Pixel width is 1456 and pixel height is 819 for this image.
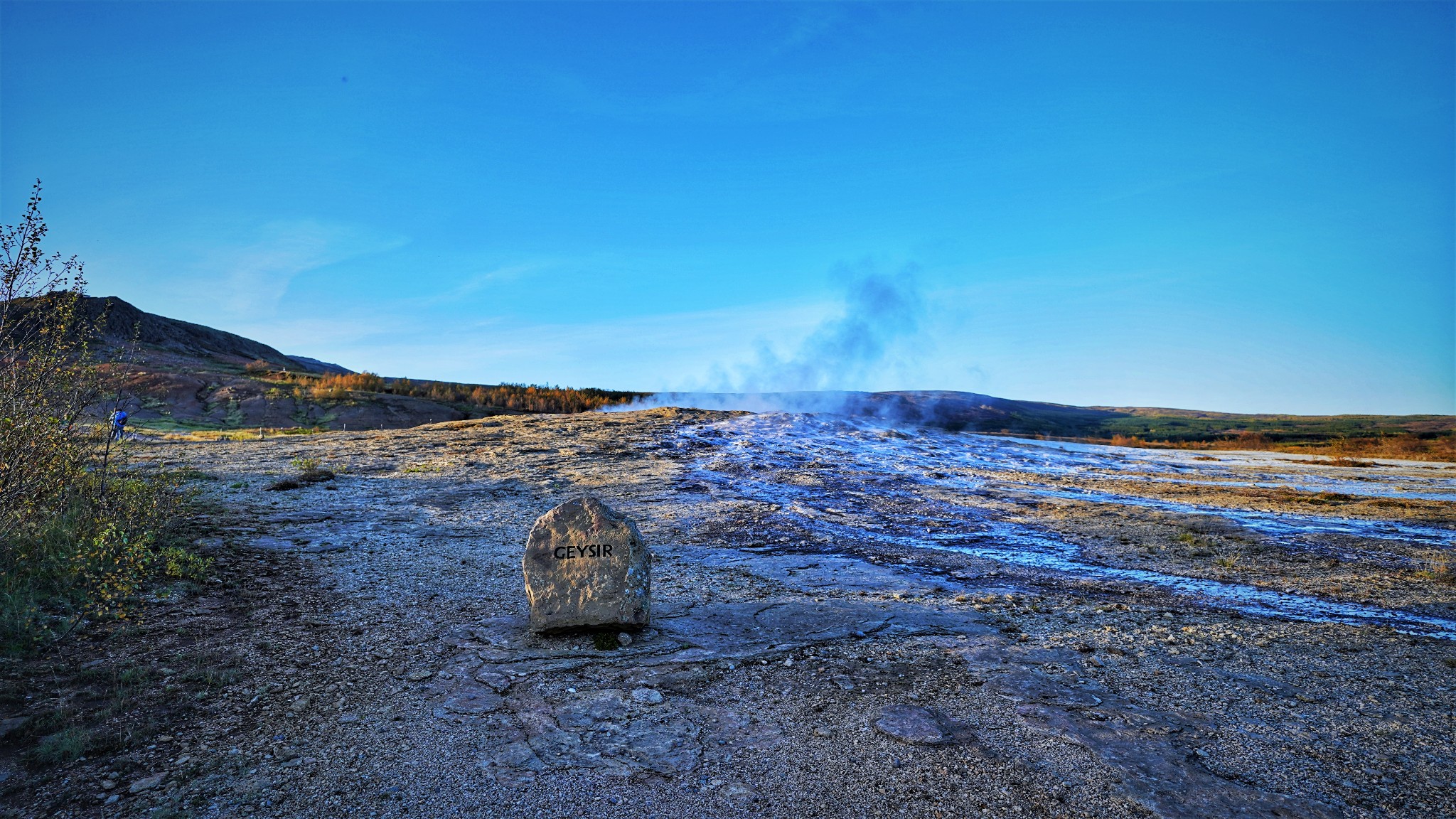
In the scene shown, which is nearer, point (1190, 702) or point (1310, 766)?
point (1310, 766)

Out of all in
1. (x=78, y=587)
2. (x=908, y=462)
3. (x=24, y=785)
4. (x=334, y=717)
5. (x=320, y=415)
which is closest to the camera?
(x=24, y=785)

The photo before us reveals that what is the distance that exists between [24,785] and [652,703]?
3192mm

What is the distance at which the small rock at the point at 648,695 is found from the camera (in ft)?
14.9

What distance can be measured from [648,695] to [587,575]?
135 centimetres

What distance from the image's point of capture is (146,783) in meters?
A: 3.43

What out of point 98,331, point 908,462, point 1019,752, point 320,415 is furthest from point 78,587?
point 320,415

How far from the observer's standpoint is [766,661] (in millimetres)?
5250

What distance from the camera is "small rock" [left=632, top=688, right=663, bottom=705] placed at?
4.54 metres

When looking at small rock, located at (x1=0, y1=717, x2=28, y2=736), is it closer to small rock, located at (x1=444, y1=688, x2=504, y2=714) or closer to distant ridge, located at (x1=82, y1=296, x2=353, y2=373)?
small rock, located at (x1=444, y1=688, x2=504, y2=714)

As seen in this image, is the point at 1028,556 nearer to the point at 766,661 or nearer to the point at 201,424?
the point at 766,661

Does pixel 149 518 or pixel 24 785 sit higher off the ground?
pixel 149 518

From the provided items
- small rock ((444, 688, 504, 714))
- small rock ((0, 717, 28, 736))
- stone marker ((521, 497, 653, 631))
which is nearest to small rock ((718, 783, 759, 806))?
small rock ((444, 688, 504, 714))

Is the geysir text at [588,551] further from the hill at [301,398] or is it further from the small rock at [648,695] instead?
the hill at [301,398]

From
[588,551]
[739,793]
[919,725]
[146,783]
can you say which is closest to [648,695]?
[739,793]
